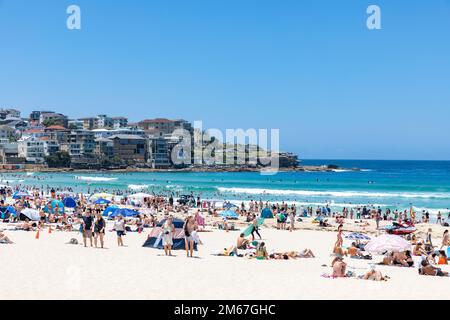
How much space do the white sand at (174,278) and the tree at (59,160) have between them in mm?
95817

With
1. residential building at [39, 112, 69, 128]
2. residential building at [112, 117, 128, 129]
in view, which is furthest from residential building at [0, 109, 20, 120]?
residential building at [112, 117, 128, 129]

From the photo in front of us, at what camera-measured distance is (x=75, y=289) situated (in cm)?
923

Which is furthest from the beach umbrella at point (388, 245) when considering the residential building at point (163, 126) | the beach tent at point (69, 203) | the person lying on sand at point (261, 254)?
the residential building at point (163, 126)

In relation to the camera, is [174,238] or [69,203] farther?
[69,203]

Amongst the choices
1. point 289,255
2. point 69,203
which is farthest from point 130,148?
point 289,255

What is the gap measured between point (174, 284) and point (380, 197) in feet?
143

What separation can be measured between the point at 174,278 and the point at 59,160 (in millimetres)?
101811

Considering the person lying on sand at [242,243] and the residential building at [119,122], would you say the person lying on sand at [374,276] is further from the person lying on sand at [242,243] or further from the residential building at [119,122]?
the residential building at [119,122]

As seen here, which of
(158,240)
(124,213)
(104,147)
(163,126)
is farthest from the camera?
(163,126)

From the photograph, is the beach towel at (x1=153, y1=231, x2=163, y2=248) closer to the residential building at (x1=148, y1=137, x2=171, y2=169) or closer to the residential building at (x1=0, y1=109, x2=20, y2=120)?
the residential building at (x1=148, y1=137, x2=171, y2=169)

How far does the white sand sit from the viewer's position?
9.12 m

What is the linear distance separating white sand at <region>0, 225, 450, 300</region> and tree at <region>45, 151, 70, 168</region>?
95.8 metres

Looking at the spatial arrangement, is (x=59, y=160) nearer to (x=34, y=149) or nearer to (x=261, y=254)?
(x=34, y=149)

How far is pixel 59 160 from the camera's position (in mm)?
107500
